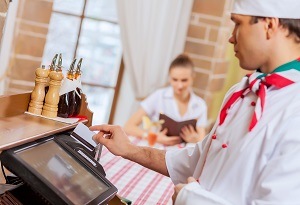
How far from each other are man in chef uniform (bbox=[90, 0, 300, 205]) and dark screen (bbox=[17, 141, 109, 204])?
24 cm

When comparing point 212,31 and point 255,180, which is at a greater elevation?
point 212,31

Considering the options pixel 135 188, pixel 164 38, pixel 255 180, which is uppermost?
pixel 164 38

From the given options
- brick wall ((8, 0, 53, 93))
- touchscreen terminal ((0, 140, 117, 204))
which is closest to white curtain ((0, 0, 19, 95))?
brick wall ((8, 0, 53, 93))

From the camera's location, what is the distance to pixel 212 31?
423 centimetres

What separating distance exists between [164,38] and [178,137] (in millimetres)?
1165

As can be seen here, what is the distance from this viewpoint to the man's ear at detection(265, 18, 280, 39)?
1.36 metres

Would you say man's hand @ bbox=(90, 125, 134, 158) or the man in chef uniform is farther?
man's hand @ bbox=(90, 125, 134, 158)

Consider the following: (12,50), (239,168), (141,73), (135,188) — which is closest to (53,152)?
(239,168)

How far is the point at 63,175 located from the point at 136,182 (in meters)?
0.81

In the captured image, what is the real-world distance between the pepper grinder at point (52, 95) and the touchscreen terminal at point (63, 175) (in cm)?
32

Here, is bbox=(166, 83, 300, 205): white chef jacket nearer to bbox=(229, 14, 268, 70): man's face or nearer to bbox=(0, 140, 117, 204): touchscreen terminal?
bbox=(229, 14, 268, 70): man's face

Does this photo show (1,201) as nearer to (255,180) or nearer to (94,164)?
(94,164)

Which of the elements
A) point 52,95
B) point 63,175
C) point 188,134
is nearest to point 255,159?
point 63,175

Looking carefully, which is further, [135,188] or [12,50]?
[12,50]
